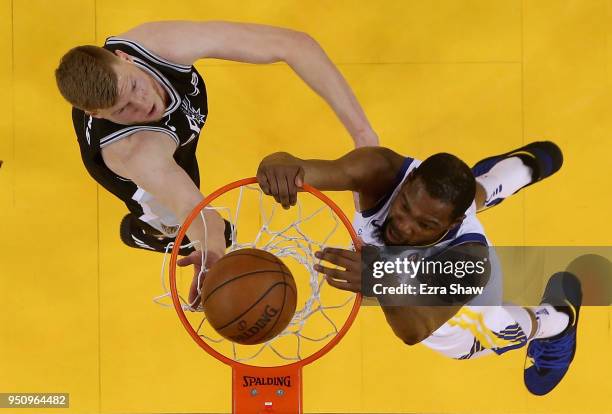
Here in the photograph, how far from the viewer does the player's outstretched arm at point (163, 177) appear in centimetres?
204

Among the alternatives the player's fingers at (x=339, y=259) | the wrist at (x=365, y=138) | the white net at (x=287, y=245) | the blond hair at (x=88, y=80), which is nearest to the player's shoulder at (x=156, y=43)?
the blond hair at (x=88, y=80)

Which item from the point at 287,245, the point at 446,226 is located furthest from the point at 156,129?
the point at 446,226

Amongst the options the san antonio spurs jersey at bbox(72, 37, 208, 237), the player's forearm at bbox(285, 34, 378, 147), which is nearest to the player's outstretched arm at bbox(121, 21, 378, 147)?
the player's forearm at bbox(285, 34, 378, 147)

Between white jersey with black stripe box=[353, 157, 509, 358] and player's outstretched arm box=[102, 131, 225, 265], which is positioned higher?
player's outstretched arm box=[102, 131, 225, 265]

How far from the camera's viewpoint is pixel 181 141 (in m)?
2.35

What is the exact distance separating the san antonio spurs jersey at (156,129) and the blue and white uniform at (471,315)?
610mm

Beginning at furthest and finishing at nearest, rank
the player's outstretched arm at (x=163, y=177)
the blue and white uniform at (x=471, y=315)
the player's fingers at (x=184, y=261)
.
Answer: the blue and white uniform at (x=471, y=315) → the player's outstretched arm at (x=163, y=177) → the player's fingers at (x=184, y=261)

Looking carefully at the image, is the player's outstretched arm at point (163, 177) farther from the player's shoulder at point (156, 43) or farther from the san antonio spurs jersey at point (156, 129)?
the player's shoulder at point (156, 43)

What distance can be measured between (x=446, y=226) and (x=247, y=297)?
61cm

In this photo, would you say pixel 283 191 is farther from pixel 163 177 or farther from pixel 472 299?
pixel 472 299

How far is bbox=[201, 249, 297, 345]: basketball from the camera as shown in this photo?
1685mm

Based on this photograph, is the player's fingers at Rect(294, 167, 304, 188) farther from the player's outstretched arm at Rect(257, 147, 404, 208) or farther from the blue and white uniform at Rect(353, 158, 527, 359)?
the blue and white uniform at Rect(353, 158, 527, 359)

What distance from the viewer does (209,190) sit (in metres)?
2.52

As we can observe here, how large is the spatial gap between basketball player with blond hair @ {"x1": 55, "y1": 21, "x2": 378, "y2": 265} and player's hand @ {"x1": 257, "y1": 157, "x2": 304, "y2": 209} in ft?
1.32
